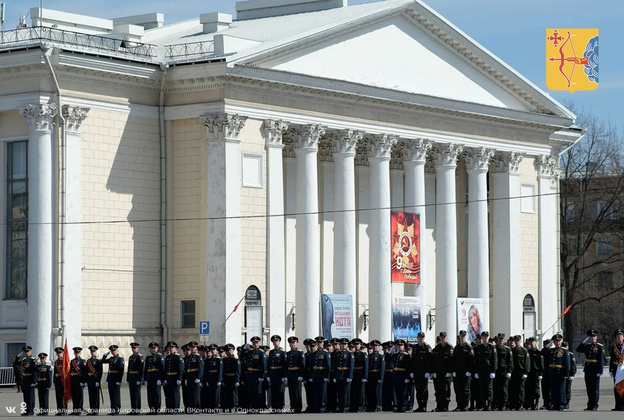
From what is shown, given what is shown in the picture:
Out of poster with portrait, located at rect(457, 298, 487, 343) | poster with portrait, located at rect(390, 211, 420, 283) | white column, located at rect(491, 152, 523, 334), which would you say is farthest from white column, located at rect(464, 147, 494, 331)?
poster with portrait, located at rect(390, 211, 420, 283)

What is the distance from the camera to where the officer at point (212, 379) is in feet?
115

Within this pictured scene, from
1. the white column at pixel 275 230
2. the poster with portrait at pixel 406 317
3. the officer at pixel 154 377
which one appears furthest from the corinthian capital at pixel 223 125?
the officer at pixel 154 377

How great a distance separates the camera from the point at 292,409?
35.7m

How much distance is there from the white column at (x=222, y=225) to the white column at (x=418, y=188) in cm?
817

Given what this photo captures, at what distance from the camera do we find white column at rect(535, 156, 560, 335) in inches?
2371

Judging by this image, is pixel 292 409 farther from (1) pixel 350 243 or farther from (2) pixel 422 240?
(2) pixel 422 240

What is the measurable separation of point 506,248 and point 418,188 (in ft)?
18.1

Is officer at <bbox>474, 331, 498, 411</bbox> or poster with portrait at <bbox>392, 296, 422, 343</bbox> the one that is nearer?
officer at <bbox>474, 331, 498, 411</bbox>

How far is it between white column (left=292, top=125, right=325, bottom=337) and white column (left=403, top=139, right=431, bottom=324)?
4.58 metres

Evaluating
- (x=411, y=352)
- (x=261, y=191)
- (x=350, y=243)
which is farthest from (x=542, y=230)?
(x=411, y=352)

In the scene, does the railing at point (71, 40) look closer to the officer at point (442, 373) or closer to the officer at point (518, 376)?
the officer at point (442, 373)

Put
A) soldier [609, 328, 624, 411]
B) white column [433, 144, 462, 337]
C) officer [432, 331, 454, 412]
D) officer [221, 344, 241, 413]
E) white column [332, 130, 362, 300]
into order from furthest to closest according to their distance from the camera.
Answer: white column [433, 144, 462, 337], white column [332, 130, 362, 300], officer [432, 331, 454, 412], officer [221, 344, 241, 413], soldier [609, 328, 624, 411]

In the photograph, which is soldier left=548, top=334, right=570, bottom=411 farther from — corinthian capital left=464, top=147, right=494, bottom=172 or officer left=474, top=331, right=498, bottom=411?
corinthian capital left=464, top=147, right=494, bottom=172

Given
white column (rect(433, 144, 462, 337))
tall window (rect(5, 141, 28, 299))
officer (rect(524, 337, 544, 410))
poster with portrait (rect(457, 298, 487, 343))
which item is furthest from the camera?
white column (rect(433, 144, 462, 337))
